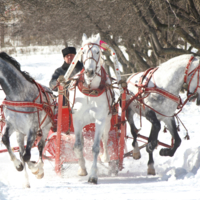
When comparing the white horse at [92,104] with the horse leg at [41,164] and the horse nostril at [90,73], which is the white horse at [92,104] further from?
the horse leg at [41,164]

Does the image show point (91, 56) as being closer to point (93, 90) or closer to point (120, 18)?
point (93, 90)

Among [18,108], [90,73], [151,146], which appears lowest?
[151,146]

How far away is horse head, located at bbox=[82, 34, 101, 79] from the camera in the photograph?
Result: 4.88 m

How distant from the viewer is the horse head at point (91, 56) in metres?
4.88

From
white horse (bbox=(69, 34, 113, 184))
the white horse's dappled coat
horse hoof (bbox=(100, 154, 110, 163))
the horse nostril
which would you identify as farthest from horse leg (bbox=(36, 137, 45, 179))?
the horse nostril

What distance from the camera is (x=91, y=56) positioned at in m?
4.98

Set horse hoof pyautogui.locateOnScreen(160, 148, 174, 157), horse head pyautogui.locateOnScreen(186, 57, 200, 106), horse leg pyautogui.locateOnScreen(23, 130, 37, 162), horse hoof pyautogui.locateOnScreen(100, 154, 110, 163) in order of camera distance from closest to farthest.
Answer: horse leg pyautogui.locateOnScreen(23, 130, 37, 162) < horse head pyautogui.locateOnScreen(186, 57, 200, 106) < horse hoof pyautogui.locateOnScreen(160, 148, 174, 157) < horse hoof pyautogui.locateOnScreen(100, 154, 110, 163)

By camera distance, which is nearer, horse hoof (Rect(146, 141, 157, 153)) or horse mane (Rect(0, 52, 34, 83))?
horse mane (Rect(0, 52, 34, 83))

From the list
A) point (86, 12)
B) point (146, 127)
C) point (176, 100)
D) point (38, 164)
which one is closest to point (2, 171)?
point (38, 164)

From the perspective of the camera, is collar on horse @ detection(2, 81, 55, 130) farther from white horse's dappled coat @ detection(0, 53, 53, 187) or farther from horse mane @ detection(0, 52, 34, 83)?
horse mane @ detection(0, 52, 34, 83)

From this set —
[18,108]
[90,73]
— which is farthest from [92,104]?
[18,108]

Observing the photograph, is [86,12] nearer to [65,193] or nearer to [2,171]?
[2,171]

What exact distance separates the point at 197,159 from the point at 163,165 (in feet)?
3.34

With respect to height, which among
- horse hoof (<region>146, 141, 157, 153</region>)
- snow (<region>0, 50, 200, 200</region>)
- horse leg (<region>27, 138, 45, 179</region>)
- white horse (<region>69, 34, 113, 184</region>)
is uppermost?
white horse (<region>69, 34, 113, 184</region>)
